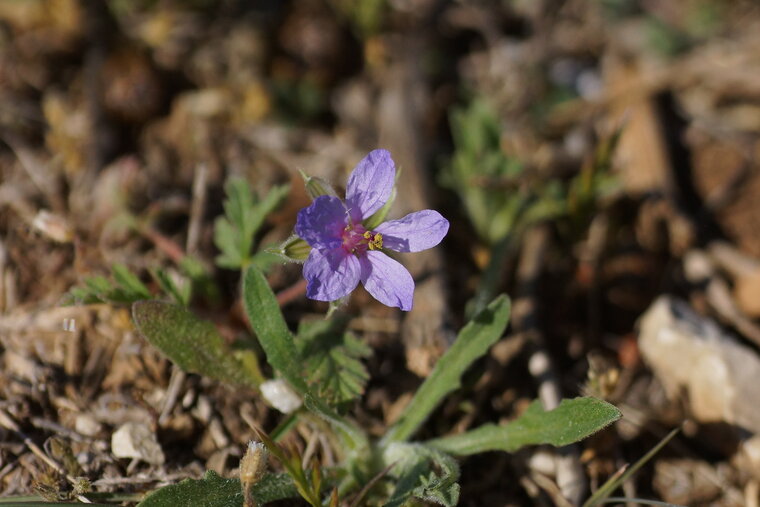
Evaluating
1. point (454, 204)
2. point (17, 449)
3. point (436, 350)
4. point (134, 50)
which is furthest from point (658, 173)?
point (17, 449)

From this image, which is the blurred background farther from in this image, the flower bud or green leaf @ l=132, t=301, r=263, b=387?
the flower bud

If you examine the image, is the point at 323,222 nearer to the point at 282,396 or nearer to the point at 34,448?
the point at 282,396

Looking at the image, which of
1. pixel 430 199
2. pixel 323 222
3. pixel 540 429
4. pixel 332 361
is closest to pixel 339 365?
pixel 332 361

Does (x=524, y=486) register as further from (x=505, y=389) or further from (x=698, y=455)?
(x=698, y=455)

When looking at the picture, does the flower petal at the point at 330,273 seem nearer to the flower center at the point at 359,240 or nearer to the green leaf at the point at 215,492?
the flower center at the point at 359,240

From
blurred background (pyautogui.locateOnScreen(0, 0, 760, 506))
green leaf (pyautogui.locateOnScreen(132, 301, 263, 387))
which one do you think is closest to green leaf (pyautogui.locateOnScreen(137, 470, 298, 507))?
blurred background (pyautogui.locateOnScreen(0, 0, 760, 506))

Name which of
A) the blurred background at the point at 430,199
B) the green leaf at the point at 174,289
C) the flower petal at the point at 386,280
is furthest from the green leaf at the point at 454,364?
the green leaf at the point at 174,289
